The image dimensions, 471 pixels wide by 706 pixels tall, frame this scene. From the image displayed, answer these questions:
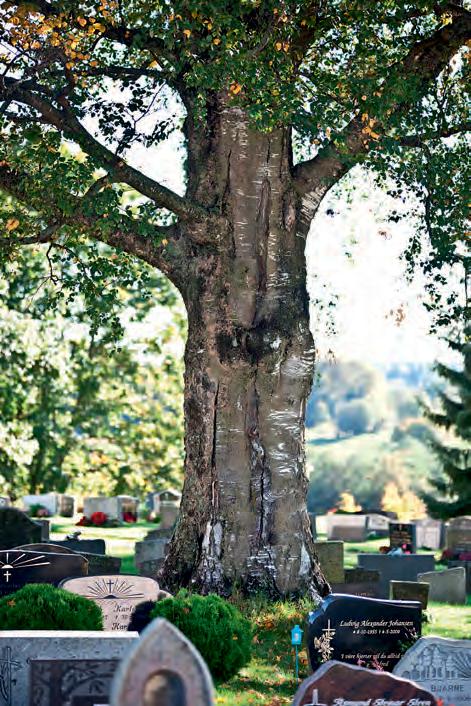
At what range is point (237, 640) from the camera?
11469 millimetres

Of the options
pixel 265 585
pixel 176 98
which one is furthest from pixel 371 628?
pixel 176 98

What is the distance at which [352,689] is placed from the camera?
27.5 ft

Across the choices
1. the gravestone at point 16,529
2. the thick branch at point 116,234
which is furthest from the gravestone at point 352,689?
the gravestone at point 16,529

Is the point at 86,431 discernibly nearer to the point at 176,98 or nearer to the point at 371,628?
the point at 176,98

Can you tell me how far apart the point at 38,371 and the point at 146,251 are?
21.0 meters

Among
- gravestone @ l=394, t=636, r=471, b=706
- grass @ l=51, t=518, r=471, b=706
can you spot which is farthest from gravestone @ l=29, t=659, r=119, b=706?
gravestone @ l=394, t=636, r=471, b=706

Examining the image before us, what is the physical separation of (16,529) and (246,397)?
6071 millimetres

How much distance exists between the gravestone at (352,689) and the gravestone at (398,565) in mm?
11997

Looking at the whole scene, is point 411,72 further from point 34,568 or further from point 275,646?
point 34,568

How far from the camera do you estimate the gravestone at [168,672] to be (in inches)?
244

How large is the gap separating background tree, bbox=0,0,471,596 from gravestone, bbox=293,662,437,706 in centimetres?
697

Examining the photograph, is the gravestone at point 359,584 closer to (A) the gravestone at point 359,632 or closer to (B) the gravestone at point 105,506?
(A) the gravestone at point 359,632

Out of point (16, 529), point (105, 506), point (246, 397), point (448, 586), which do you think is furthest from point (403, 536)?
point (105, 506)

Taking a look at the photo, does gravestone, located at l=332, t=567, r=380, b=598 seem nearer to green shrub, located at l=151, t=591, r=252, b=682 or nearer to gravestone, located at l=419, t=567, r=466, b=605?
gravestone, located at l=419, t=567, r=466, b=605
